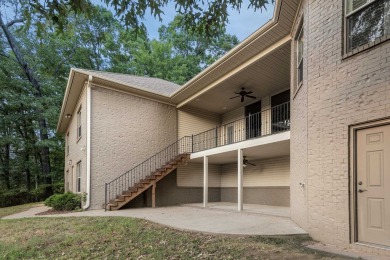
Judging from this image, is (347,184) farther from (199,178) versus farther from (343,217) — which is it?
(199,178)

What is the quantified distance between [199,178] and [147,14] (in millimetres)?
12618

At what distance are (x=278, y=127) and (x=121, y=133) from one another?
665cm

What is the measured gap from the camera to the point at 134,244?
6.33 metres

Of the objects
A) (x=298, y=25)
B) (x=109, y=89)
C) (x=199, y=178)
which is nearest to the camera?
(x=298, y=25)

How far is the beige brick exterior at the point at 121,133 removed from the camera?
41.5 feet

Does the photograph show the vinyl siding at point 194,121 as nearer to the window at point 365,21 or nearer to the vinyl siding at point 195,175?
the vinyl siding at point 195,175

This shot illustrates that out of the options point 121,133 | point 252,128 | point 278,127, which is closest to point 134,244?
point 121,133

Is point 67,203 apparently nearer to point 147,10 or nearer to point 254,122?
point 254,122

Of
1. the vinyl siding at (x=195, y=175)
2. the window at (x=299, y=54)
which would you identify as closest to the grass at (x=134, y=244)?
the window at (x=299, y=54)

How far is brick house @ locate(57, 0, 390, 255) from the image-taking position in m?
5.11

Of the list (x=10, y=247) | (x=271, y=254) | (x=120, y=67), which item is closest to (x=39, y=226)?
(x=10, y=247)

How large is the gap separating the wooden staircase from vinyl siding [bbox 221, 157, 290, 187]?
2.89 metres

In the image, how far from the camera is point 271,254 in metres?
5.03

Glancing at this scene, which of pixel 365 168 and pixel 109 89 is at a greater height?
pixel 109 89
